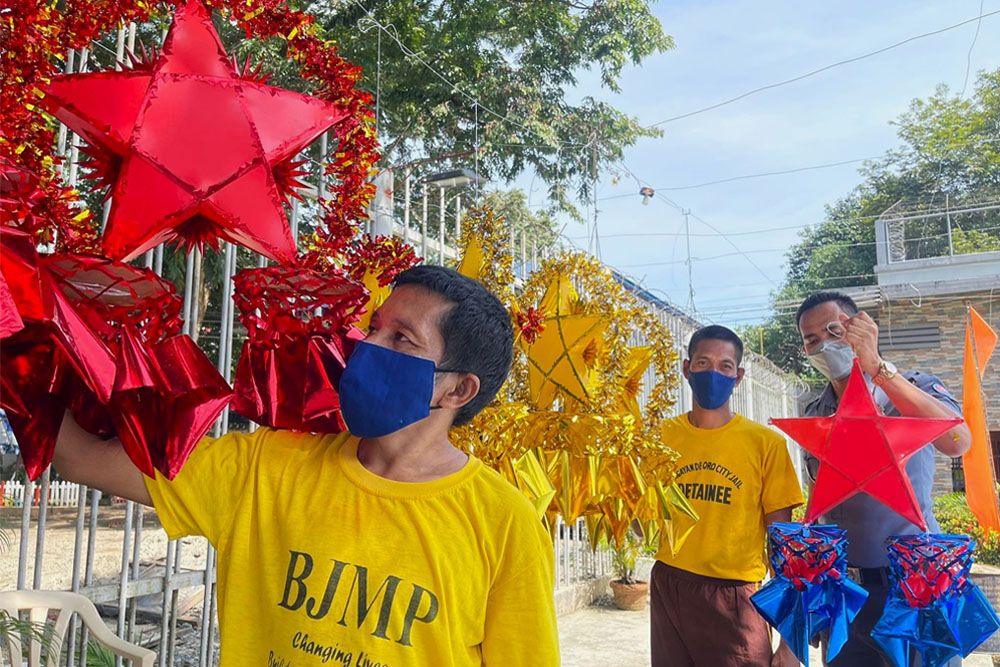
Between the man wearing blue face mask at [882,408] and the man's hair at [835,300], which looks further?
the man's hair at [835,300]

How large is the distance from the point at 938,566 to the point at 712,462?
947 millimetres

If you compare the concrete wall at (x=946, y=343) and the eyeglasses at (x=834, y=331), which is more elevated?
the concrete wall at (x=946, y=343)

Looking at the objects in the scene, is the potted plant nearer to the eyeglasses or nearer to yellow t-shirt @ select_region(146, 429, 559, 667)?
the eyeglasses

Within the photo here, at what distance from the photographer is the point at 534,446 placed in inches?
72.4

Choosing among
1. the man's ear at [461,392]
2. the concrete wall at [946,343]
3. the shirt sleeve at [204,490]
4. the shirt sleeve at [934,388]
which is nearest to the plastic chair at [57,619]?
the shirt sleeve at [204,490]

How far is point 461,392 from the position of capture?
133 cm

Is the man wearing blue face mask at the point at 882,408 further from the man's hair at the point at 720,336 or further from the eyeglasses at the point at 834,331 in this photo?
the man's hair at the point at 720,336

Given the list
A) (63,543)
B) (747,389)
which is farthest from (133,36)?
(63,543)

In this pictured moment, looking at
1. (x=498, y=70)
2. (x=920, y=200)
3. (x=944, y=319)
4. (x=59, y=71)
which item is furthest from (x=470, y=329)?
(x=920, y=200)

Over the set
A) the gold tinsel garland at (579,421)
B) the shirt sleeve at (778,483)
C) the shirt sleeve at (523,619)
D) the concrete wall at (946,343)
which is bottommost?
the shirt sleeve at (523,619)

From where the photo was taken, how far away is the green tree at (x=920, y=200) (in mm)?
22250

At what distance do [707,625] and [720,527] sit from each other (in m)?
0.33

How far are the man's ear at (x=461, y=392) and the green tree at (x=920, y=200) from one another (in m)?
19.5

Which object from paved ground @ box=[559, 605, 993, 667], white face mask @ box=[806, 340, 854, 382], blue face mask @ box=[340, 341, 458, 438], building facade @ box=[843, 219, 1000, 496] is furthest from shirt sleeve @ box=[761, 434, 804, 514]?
building facade @ box=[843, 219, 1000, 496]
